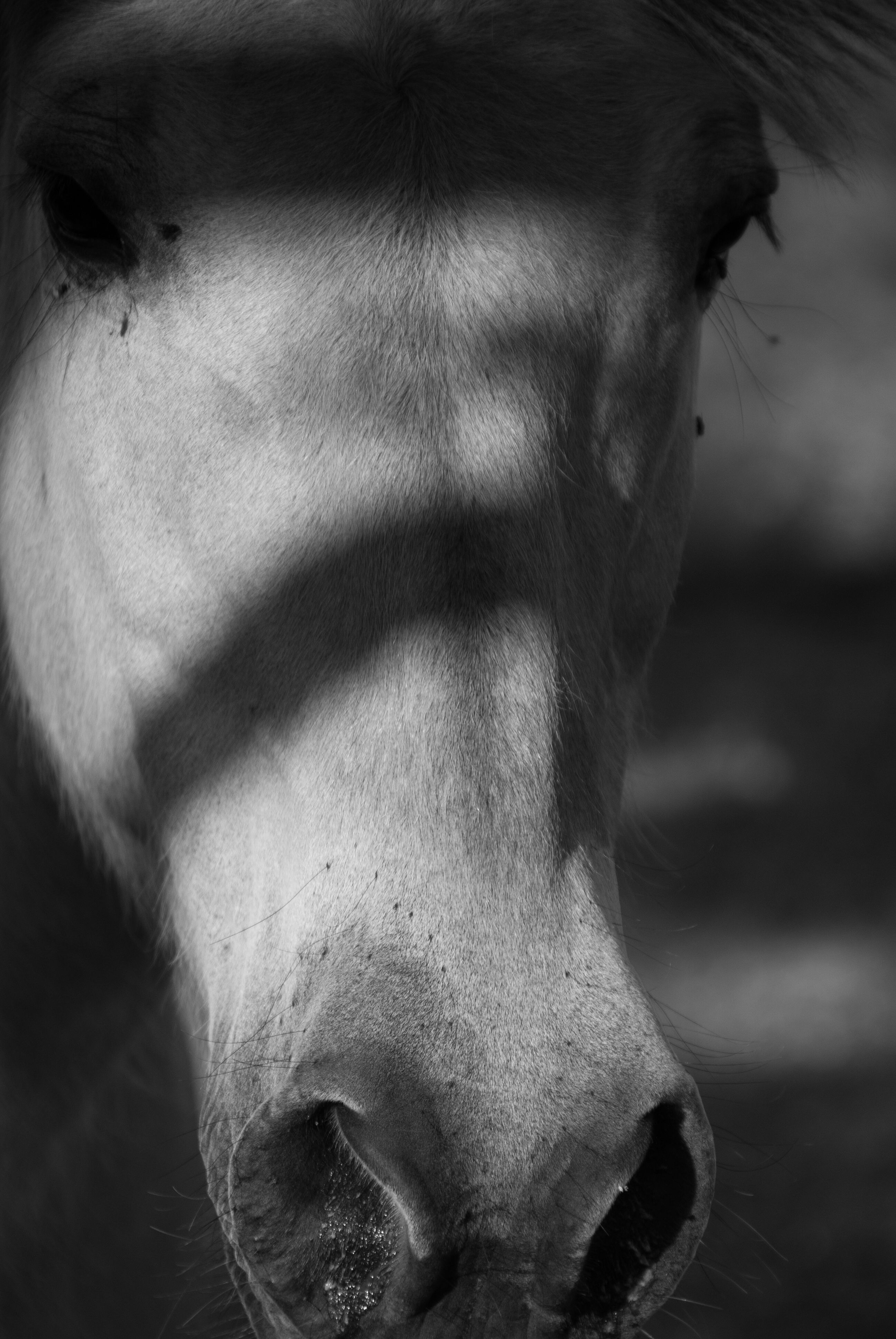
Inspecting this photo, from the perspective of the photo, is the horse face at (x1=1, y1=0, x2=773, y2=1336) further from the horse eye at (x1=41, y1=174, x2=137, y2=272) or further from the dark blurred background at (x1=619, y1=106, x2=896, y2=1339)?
the dark blurred background at (x1=619, y1=106, x2=896, y2=1339)

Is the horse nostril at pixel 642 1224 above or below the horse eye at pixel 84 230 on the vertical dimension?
below

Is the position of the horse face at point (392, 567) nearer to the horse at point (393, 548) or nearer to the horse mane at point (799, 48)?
the horse at point (393, 548)

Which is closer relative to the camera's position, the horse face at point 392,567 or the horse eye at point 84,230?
the horse face at point 392,567

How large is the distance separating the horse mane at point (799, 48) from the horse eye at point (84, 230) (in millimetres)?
667

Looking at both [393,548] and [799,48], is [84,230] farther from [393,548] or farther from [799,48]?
[799,48]

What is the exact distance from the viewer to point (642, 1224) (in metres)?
1.13

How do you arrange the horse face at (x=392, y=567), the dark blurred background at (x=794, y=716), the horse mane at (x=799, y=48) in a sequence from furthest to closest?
the dark blurred background at (x=794, y=716) → the horse mane at (x=799, y=48) → the horse face at (x=392, y=567)

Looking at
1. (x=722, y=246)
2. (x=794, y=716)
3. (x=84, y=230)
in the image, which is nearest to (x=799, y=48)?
(x=722, y=246)

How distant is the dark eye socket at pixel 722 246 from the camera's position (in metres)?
1.55

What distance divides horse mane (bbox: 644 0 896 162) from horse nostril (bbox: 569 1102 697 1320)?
118 centimetres

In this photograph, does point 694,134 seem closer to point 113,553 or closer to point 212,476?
point 212,476

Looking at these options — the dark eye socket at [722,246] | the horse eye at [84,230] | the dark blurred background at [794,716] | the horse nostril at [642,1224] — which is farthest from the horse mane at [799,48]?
the dark blurred background at [794,716]

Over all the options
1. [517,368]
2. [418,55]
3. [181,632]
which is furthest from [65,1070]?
[418,55]

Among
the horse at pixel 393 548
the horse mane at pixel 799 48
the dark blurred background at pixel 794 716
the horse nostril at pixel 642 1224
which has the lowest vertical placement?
the dark blurred background at pixel 794 716
